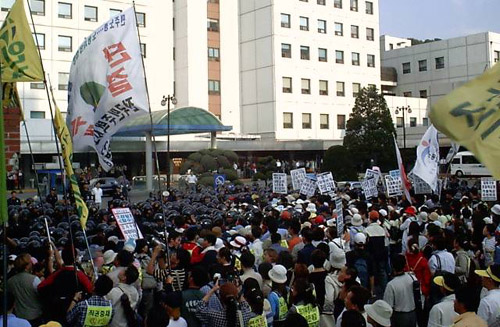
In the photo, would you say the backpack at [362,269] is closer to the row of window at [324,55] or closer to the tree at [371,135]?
the tree at [371,135]

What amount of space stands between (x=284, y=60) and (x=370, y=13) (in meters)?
12.7

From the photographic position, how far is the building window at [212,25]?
2019 inches

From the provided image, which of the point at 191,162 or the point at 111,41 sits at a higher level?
the point at 111,41

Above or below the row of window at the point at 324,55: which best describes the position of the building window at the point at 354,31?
above

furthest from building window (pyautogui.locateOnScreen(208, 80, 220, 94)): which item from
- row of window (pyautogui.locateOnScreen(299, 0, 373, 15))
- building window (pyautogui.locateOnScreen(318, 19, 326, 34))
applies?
row of window (pyautogui.locateOnScreen(299, 0, 373, 15))

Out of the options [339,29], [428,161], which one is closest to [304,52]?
[339,29]

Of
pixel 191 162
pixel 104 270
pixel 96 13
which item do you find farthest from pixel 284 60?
pixel 104 270

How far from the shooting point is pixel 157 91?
4703 cm

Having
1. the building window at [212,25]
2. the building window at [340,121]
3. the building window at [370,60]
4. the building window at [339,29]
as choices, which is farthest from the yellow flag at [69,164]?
the building window at [370,60]

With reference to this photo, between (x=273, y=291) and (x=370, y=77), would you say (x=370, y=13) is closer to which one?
(x=370, y=77)

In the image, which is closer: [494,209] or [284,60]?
[494,209]

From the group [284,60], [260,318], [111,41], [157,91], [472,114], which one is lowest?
[260,318]

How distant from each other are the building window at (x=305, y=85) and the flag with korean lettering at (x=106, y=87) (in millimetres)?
45427

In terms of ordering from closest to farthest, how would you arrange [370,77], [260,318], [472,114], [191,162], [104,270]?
[472,114], [260,318], [104,270], [191,162], [370,77]
